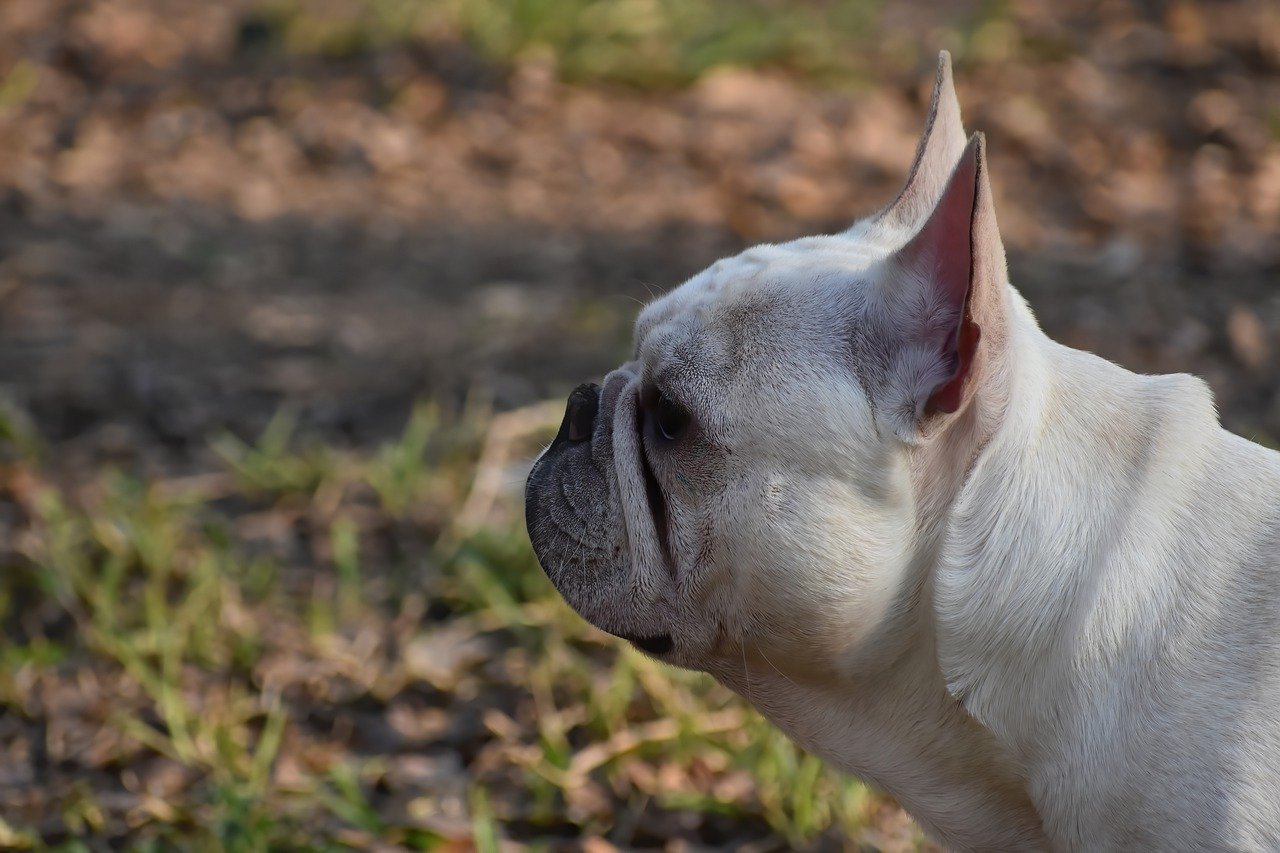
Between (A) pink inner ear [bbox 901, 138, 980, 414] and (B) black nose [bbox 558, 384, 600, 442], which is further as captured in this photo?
(B) black nose [bbox 558, 384, 600, 442]

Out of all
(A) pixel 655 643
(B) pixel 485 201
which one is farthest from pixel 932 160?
(B) pixel 485 201

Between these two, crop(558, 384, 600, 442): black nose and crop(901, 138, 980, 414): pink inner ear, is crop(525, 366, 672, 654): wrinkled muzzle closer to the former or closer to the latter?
crop(558, 384, 600, 442): black nose

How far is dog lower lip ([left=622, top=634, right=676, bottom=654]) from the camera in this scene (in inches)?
93.5

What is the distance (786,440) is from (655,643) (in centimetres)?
49

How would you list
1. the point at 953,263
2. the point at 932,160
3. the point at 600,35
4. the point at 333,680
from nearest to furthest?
the point at 953,263 → the point at 932,160 → the point at 333,680 → the point at 600,35

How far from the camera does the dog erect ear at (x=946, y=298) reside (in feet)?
6.19

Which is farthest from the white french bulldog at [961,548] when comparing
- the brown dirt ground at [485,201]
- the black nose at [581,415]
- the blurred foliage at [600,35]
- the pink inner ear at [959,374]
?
the blurred foliage at [600,35]

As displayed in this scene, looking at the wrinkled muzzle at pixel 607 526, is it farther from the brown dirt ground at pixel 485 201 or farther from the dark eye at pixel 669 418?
the brown dirt ground at pixel 485 201

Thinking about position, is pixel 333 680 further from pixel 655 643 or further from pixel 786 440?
pixel 786 440

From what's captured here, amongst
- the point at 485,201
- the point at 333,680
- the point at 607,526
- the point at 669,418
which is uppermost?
the point at 669,418

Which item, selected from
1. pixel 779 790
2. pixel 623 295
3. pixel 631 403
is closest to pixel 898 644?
pixel 631 403

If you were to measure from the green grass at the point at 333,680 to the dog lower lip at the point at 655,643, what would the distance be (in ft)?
2.51

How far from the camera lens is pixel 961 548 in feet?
6.68

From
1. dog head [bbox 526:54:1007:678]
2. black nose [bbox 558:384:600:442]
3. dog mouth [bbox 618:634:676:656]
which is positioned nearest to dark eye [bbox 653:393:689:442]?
dog head [bbox 526:54:1007:678]
